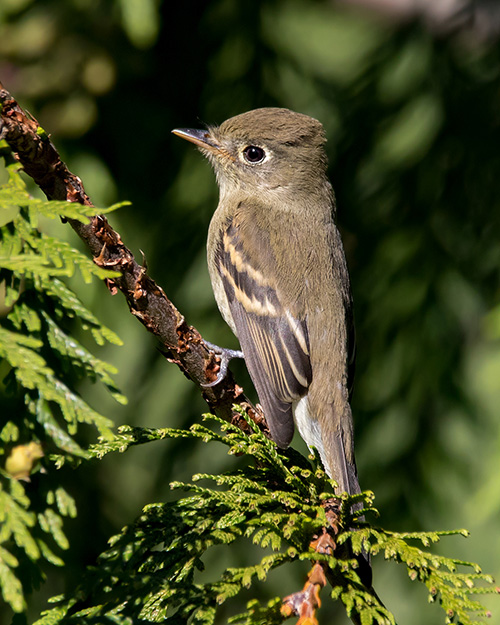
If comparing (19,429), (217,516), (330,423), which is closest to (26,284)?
(19,429)

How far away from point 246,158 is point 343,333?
3.96 feet

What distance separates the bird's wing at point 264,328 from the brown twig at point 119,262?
579 millimetres

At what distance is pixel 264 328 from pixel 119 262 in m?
1.28

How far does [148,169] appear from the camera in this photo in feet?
11.5

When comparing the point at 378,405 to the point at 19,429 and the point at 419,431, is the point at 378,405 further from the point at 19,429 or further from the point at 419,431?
the point at 19,429

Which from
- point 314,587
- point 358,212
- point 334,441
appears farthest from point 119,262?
point 358,212

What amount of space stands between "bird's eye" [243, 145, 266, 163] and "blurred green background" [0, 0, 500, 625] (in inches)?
9.1

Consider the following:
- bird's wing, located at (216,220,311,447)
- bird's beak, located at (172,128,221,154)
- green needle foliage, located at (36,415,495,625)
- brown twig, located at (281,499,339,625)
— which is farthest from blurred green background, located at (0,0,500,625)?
brown twig, located at (281,499,339,625)

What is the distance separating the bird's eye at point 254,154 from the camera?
382cm

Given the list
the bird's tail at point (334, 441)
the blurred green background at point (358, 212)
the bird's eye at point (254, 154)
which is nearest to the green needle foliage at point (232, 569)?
the bird's tail at point (334, 441)

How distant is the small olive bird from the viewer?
119 inches

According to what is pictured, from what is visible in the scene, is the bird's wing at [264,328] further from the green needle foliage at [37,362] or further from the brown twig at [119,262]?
the green needle foliage at [37,362]

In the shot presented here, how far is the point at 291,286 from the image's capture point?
10.6 feet

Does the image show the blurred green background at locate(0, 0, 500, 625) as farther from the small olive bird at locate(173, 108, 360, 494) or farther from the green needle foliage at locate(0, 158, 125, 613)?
the green needle foliage at locate(0, 158, 125, 613)
